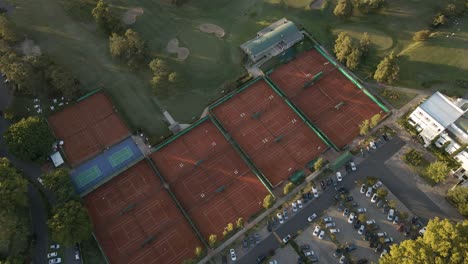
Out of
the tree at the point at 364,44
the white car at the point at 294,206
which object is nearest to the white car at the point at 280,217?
the white car at the point at 294,206

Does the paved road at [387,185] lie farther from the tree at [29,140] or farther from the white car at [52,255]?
the tree at [29,140]

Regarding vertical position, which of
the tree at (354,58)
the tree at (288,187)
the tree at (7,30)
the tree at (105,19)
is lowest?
the tree at (288,187)

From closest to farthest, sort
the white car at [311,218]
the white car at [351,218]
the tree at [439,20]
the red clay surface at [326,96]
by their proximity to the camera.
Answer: the white car at [351,218] < the white car at [311,218] < the red clay surface at [326,96] < the tree at [439,20]

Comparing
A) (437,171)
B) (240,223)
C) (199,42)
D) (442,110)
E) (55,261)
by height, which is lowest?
(437,171)

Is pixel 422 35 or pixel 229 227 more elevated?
pixel 422 35

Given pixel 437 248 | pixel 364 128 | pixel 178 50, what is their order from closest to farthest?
Answer: 1. pixel 437 248
2. pixel 364 128
3. pixel 178 50

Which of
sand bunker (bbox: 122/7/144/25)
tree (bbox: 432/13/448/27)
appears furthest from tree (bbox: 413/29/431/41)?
sand bunker (bbox: 122/7/144/25)

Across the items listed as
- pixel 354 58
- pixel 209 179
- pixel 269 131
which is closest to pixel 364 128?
pixel 354 58

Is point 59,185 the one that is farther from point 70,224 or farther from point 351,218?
point 351,218

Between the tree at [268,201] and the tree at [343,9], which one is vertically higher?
the tree at [343,9]
